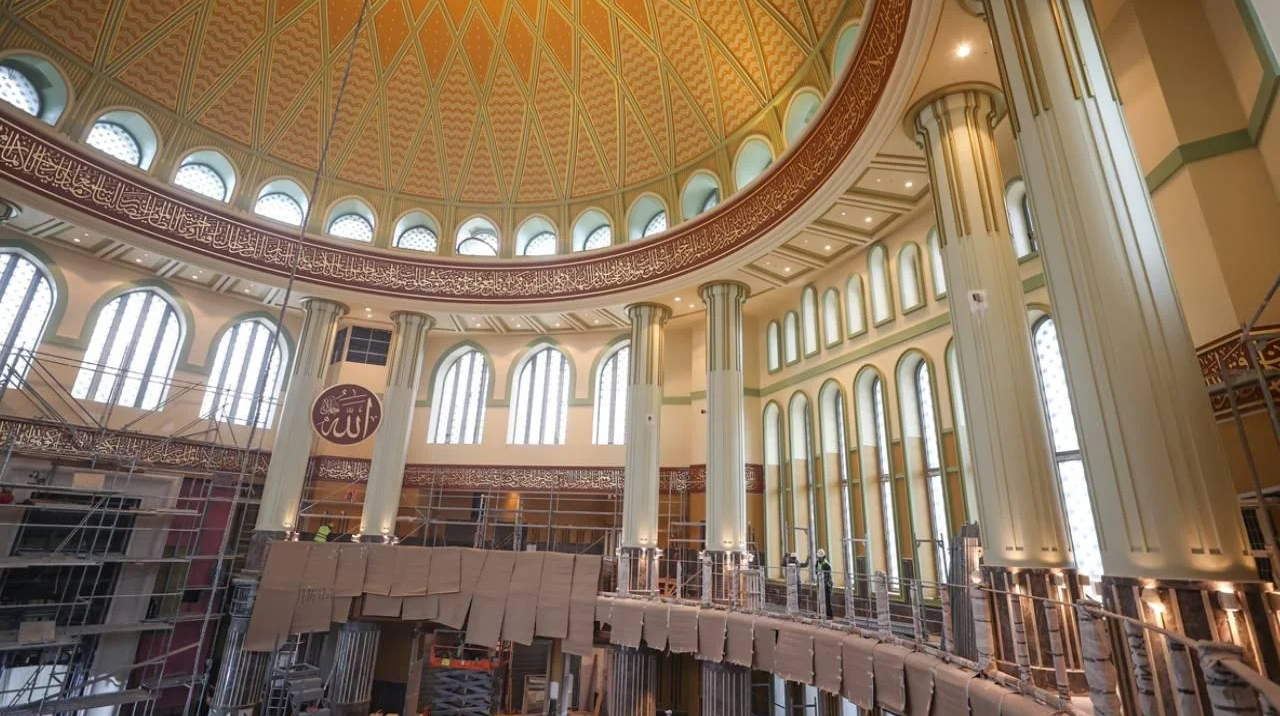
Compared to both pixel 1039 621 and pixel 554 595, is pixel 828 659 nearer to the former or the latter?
pixel 1039 621

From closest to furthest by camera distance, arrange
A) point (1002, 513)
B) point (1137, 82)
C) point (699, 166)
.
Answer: point (1002, 513) → point (1137, 82) → point (699, 166)

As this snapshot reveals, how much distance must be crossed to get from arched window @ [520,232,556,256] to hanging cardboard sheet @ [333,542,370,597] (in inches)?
282

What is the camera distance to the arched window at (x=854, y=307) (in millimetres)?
10578

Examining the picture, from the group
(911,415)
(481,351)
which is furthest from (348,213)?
(911,415)

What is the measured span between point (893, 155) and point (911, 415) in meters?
3.94

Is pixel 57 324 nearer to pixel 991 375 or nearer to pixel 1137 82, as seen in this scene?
pixel 991 375

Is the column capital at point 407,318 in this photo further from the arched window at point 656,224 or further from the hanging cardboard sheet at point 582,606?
the hanging cardboard sheet at point 582,606

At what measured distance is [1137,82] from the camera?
231 inches

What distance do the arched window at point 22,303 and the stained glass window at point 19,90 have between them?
2.60m

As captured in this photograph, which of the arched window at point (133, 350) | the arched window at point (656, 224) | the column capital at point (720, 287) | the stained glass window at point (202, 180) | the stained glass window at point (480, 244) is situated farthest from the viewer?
the stained glass window at point (480, 244)

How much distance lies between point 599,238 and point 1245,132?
10.7 meters

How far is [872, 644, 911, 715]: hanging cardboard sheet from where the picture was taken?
5.35m

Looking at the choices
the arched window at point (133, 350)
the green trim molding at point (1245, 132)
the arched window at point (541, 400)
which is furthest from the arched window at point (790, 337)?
the arched window at point (133, 350)

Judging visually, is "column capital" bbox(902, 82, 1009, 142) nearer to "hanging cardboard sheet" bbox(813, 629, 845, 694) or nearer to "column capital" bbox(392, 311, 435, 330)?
"hanging cardboard sheet" bbox(813, 629, 845, 694)
